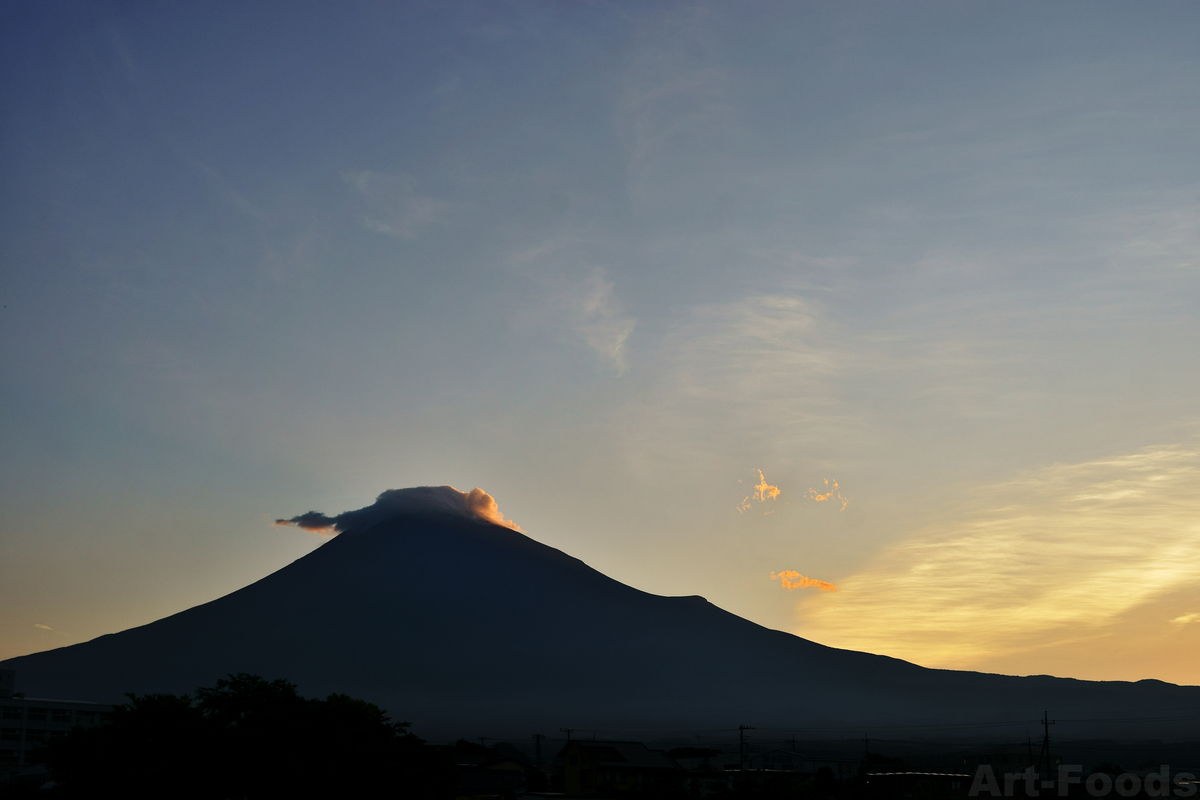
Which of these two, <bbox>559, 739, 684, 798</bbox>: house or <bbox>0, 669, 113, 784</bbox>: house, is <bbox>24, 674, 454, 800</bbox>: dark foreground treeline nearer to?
<bbox>559, 739, 684, 798</bbox>: house

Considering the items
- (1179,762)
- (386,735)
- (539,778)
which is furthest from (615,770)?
(1179,762)

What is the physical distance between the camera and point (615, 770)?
2911 inches

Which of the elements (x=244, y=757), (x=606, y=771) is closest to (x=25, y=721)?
(x=606, y=771)

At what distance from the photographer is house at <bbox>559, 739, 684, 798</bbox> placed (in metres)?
A: 73.1

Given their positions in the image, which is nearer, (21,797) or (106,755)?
(106,755)

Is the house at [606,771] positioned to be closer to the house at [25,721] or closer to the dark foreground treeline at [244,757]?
the dark foreground treeline at [244,757]

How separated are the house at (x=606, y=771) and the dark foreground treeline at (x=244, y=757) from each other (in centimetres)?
2452

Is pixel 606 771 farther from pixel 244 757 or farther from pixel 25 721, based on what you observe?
pixel 25 721

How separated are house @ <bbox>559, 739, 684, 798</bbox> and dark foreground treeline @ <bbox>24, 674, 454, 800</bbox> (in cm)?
2452

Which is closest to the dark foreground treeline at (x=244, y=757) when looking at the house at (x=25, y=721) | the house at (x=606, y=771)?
the house at (x=606, y=771)

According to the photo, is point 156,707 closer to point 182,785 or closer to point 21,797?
Result: point 182,785

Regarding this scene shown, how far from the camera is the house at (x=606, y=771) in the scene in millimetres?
73125

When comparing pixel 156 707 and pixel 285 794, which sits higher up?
pixel 156 707

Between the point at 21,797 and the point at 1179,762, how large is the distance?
14621 centimetres
